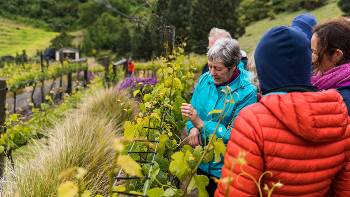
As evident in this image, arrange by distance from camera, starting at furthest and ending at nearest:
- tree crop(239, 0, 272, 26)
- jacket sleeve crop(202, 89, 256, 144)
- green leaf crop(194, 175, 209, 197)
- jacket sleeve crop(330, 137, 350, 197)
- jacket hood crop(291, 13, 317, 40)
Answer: tree crop(239, 0, 272, 26)
jacket hood crop(291, 13, 317, 40)
jacket sleeve crop(202, 89, 256, 144)
green leaf crop(194, 175, 209, 197)
jacket sleeve crop(330, 137, 350, 197)

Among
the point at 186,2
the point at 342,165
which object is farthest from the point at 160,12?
the point at 186,2

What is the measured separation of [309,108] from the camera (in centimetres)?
155

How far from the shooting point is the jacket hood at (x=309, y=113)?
5.02 feet

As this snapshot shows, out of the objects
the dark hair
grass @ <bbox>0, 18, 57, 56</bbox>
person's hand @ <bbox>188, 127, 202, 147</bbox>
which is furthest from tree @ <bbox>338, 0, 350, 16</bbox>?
grass @ <bbox>0, 18, 57, 56</bbox>

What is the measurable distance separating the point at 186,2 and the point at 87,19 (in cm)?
6100

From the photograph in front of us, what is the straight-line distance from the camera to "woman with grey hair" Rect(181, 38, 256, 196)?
2.58 meters

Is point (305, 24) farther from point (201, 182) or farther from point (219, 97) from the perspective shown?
point (201, 182)

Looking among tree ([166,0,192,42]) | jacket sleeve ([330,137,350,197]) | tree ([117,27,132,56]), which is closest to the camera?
jacket sleeve ([330,137,350,197])

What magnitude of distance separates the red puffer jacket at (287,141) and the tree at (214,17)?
34458mm

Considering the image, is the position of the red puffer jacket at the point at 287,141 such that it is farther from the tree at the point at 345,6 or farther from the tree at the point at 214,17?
the tree at the point at 214,17

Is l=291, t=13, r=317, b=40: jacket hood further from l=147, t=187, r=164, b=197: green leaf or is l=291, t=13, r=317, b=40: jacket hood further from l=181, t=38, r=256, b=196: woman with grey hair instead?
l=147, t=187, r=164, b=197: green leaf

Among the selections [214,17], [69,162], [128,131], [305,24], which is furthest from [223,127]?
[214,17]

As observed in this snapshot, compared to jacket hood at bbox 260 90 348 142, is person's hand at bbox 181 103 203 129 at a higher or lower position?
lower

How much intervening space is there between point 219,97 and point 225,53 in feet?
0.86
